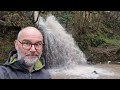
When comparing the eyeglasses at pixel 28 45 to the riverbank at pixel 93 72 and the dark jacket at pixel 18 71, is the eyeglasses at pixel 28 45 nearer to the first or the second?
the dark jacket at pixel 18 71

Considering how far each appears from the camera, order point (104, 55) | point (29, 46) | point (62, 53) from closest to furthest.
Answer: point (29, 46) → point (62, 53) → point (104, 55)

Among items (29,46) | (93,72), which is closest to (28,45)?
(29,46)

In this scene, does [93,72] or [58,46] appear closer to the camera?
[93,72]

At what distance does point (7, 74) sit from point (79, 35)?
804 centimetres

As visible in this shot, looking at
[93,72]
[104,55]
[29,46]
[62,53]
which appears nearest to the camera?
[29,46]

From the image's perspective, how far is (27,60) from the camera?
1103mm

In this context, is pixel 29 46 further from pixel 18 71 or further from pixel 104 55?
pixel 104 55

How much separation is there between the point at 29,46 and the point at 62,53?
691 centimetres

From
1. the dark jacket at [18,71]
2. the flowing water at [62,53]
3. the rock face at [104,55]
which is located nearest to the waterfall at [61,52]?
the flowing water at [62,53]
